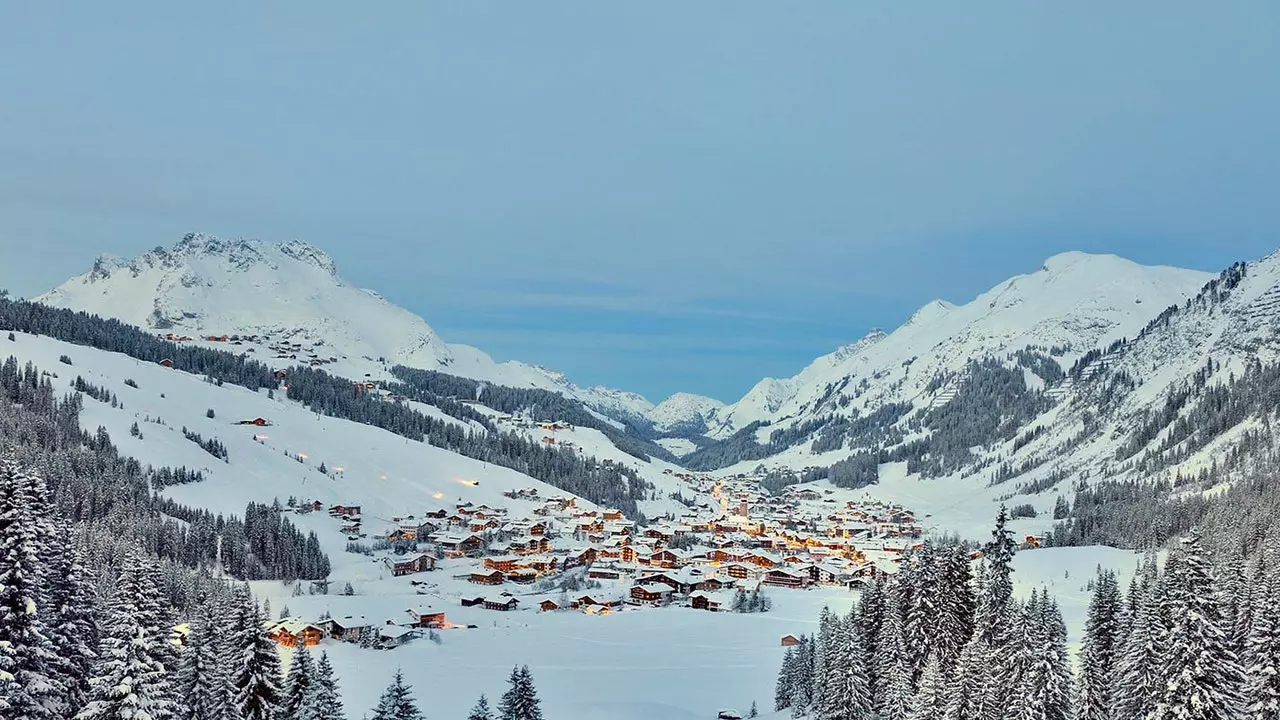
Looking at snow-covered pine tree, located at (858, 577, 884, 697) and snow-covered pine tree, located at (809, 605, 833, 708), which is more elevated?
snow-covered pine tree, located at (858, 577, 884, 697)

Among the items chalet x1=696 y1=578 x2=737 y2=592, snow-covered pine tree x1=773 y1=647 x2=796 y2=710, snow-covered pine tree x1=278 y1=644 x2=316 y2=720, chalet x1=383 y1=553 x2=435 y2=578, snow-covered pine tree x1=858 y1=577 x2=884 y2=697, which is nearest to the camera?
snow-covered pine tree x1=278 y1=644 x2=316 y2=720

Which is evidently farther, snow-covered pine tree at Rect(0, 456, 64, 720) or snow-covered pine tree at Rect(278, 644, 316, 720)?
snow-covered pine tree at Rect(278, 644, 316, 720)

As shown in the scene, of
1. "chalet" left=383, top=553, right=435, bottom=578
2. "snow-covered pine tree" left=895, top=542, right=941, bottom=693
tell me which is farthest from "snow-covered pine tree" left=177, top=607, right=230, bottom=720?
"chalet" left=383, top=553, right=435, bottom=578

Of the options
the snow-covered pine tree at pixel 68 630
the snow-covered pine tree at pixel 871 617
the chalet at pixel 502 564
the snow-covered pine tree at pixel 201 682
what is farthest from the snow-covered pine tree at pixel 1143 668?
the chalet at pixel 502 564

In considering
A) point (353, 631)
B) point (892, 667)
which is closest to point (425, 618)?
point (353, 631)

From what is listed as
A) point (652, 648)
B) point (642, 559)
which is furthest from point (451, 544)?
point (652, 648)

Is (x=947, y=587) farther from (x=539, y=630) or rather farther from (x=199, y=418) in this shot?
(x=199, y=418)

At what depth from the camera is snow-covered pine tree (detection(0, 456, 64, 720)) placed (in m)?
22.8

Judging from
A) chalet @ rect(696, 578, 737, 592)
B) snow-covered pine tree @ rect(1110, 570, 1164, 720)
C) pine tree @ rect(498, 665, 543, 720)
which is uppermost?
snow-covered pine tree @ rect(1110, 570, 1164, 720)

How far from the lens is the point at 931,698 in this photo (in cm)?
3878

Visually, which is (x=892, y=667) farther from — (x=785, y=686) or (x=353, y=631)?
(x=353, y=631)

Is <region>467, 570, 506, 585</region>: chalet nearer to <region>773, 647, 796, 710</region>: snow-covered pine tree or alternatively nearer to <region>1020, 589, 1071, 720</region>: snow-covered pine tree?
<region>773, 647, 796, 710</region>: snow-covered pine tree

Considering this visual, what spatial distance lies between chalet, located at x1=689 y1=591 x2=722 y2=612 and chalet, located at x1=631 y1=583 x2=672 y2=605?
3.63 metres

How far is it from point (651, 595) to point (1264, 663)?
296 ft
